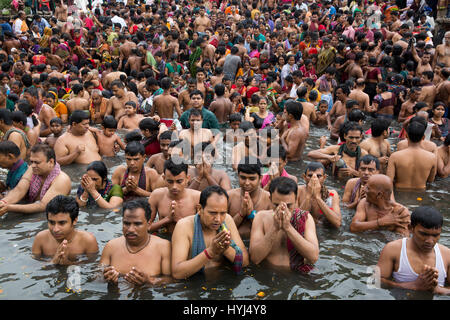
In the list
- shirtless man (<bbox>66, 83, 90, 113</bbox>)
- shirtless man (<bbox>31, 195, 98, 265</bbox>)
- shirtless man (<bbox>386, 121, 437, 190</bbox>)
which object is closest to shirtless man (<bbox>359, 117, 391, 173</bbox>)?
shirtless man (<bbox>386, 121, 437, 190</bbox>)

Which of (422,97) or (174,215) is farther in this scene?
(422,97)

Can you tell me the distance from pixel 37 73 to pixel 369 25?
9.92 meters

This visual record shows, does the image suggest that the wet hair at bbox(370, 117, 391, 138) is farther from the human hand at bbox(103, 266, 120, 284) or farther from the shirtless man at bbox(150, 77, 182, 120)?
the human hand at bbox(103, 266, 120, 284)

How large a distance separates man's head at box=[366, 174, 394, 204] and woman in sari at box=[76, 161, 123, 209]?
10.1 feet

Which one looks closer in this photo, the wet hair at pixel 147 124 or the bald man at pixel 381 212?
the bald man at pixel 381 212

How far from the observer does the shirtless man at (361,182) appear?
568 centimetres

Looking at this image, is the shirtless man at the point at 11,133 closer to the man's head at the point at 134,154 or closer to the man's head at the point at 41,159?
the man's head at the point at 41,159

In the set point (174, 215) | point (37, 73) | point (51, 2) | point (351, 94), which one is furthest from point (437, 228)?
point (51, 2)

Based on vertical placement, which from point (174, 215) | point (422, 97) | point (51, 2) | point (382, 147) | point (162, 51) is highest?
point (51, 2)

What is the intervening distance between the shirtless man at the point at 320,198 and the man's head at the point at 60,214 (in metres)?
2.54

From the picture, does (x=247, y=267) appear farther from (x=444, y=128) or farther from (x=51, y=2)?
(x=51, y=2)

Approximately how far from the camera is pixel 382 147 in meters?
7.27

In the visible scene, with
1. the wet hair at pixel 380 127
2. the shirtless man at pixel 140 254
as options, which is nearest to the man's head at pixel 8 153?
the shirtless man at pixel 140 254

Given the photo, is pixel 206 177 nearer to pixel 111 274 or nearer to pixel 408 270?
pixel 111 274
